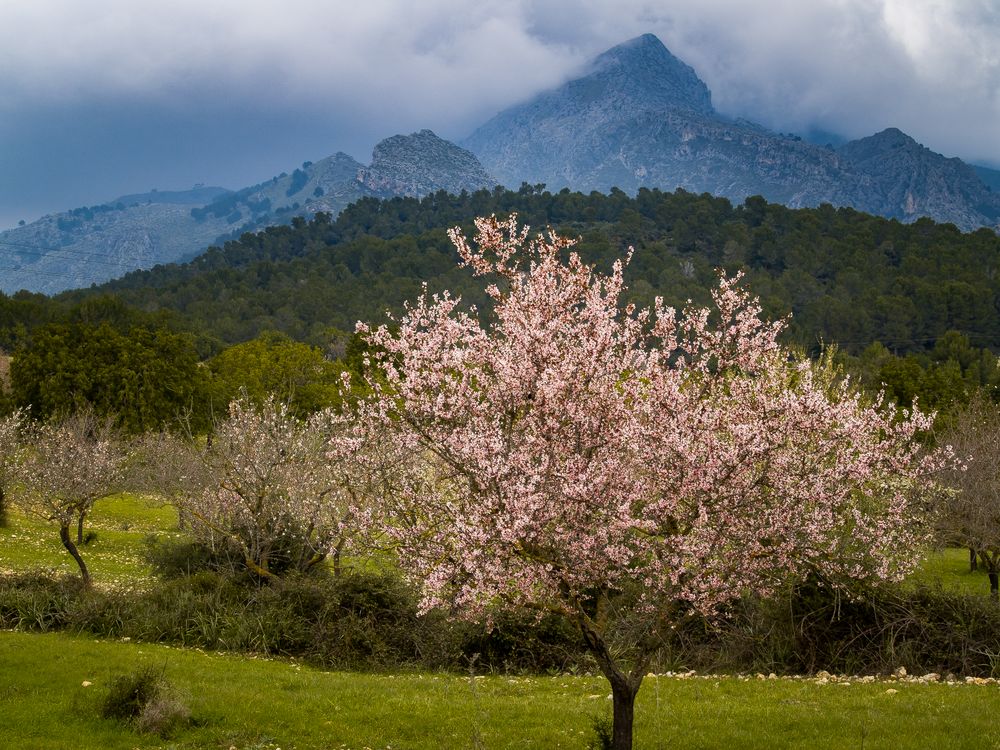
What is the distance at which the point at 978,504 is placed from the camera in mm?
22234

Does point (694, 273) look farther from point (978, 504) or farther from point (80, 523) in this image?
point (80, 523)

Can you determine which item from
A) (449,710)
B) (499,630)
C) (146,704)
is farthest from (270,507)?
(449,710)

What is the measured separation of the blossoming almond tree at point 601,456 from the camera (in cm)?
886

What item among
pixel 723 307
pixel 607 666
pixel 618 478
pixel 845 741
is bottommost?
pixel 845 741

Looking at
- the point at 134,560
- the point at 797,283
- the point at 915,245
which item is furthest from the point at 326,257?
the point at 134,560

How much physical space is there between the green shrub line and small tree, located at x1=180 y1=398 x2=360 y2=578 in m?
2.23

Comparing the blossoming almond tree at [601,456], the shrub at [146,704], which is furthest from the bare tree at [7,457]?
the blossoming almond tree at [601,456]

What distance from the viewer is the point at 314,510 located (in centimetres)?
2144

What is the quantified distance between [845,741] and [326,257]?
16055cm

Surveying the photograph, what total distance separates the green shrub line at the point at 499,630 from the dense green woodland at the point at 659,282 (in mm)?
32709

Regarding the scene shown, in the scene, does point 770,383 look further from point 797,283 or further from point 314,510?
point 797,283

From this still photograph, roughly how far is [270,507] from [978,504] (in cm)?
1828

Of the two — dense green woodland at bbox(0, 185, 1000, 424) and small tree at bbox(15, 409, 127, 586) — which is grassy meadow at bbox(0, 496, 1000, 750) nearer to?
small tree at bbox(15, 409, 127, 586)

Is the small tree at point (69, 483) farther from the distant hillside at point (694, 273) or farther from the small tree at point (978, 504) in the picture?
the distant hillside at point (694, 273)
